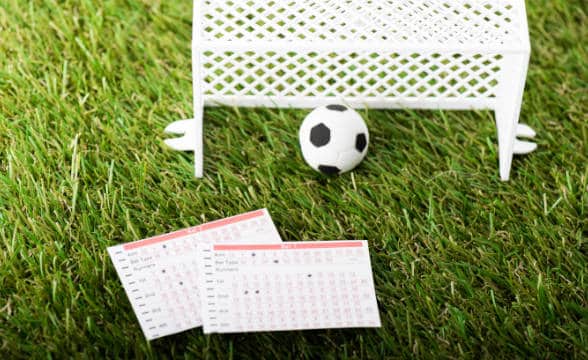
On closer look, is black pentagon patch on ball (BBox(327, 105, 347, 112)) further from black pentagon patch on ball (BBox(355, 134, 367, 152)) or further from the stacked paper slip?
the stacked paper slip

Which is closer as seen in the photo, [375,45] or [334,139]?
[375,45]

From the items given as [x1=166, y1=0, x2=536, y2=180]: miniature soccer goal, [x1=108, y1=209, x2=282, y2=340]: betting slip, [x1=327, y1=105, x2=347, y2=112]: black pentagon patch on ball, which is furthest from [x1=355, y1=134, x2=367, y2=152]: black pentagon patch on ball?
[x1=108, y1=209, x2=282, y2=340]: betting slip

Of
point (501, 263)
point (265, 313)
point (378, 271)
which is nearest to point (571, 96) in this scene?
point (501, 263)

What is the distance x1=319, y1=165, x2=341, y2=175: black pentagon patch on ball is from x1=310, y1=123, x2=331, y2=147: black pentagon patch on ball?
7 cm

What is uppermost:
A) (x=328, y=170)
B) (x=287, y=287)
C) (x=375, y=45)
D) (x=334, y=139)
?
(x=375, y=45)

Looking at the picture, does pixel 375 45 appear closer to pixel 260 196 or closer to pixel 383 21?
pixel 383 21

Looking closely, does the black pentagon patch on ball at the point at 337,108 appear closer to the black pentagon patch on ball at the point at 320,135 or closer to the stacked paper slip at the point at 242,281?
the black pentagon patch on ball at the point at 320,135

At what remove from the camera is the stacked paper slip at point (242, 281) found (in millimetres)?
1944

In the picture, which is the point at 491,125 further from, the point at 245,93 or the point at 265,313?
the point at 265,313

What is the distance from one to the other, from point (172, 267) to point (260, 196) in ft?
1.24

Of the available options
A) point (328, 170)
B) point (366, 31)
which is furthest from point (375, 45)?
point (328, 170)

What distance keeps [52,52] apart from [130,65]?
0.30 meters

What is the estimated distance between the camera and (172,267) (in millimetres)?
2031

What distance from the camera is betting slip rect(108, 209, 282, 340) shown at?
194 centimetres
